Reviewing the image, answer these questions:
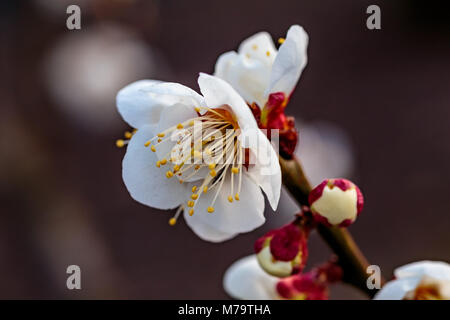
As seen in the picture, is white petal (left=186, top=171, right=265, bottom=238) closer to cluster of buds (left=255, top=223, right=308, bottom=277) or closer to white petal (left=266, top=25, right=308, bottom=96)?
cluster of buds (left=255, top=223, right=308, bottom=277)

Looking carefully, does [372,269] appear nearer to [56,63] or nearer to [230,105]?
[230,105]

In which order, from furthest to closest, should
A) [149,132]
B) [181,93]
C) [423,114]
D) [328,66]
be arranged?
[328,66]
[423,114]
[149,132]
[181,93]

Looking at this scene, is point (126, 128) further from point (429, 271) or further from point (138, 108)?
point (429, 271)

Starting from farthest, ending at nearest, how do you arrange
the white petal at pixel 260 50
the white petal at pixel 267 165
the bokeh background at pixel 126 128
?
1. the bokeh background at pixel 126 128
2. the white petal at pixel 260 50
3. the white petal at pixel 267 165

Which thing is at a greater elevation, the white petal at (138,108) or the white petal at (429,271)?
the white petal at (138,108)

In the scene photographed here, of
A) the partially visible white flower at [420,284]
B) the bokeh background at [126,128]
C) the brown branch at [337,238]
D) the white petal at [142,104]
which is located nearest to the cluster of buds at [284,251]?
the brown branch at [337,238]

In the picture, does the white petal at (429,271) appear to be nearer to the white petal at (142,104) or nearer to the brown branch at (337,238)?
the brown branch at (337,238)

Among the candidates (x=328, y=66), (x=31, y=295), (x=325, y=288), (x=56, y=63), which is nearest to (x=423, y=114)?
(x=328, y=66)
